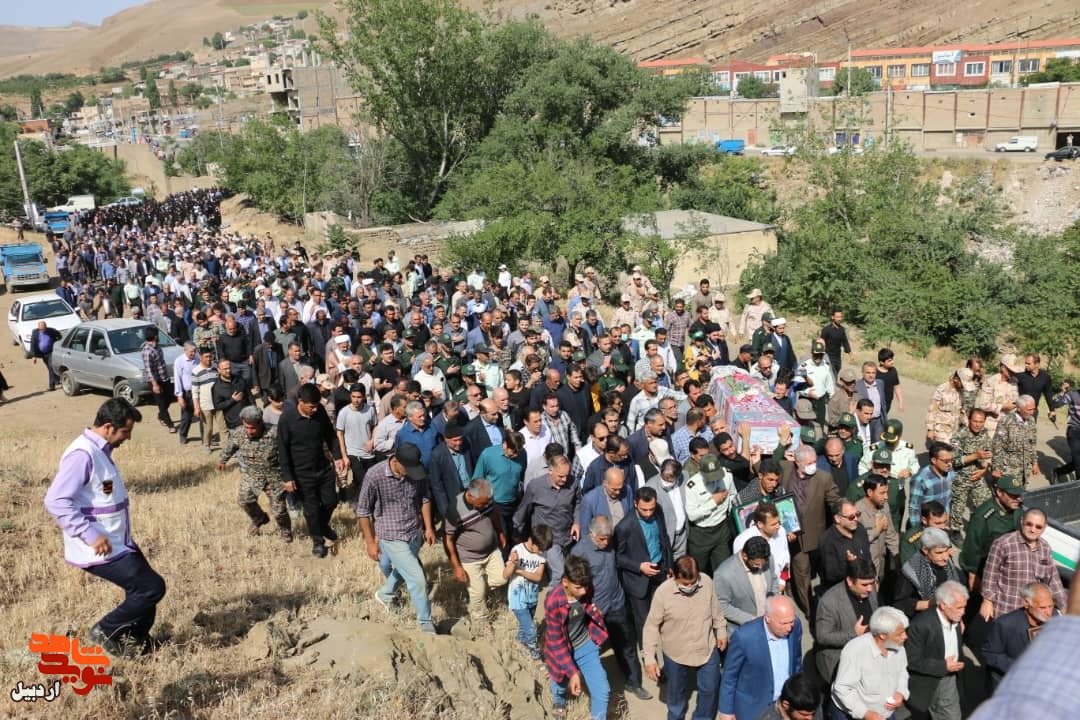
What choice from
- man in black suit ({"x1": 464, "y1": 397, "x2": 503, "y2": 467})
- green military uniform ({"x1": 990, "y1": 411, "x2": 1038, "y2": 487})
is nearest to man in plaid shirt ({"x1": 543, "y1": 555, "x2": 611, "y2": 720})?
man in black suit ({"x1": 464, "y1": 397, "x2": 503, "y2": 467})

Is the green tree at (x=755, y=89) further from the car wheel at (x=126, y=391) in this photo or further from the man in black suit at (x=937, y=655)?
the man in black suit at (x=937, y=655)

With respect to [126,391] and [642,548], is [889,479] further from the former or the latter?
[126,391]

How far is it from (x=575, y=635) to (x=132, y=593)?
9.35ft

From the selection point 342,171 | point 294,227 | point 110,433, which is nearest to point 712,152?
point 342,171

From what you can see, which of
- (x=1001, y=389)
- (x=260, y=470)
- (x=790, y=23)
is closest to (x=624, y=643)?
(x=260, y=470)

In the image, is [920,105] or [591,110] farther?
[920,105]

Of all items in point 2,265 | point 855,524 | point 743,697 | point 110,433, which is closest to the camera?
point 110,433

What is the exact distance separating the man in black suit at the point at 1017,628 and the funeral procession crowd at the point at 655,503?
17 mm

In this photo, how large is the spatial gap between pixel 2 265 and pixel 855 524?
1342 inches

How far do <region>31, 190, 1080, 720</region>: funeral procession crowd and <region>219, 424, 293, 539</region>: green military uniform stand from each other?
0.02 metres

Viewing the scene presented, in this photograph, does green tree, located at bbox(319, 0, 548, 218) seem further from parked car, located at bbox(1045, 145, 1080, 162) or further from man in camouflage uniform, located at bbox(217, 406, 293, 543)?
man in camouflage uniform, located at bbox(217, 406, 293, 543)

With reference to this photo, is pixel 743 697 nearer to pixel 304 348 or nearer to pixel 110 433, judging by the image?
pixel 110 433

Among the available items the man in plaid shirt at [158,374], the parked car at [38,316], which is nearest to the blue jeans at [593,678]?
the man in plaid shirt at [158,374]

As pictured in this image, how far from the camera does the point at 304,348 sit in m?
13.7
